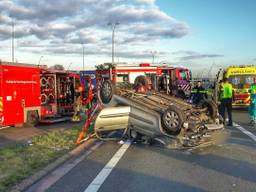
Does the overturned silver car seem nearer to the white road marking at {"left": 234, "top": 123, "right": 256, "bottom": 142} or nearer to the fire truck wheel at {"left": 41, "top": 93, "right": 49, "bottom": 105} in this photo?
the white road marking at {"left": 234, "top": 123, "right": 256, "bottom": 142}

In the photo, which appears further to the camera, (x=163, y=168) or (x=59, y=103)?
(x=59, y=103)

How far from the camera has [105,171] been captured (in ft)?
25.4

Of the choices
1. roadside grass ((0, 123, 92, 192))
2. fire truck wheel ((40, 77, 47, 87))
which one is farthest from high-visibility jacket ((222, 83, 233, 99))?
fire truck wheel ((40, 77, 47, 87))

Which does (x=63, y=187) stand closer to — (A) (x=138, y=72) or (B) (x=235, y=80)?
(A) (x=138, y=72)

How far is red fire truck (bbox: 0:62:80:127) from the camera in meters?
15.2

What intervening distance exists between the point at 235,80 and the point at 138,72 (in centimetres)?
536

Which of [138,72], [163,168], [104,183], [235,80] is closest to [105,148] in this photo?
[163,168]

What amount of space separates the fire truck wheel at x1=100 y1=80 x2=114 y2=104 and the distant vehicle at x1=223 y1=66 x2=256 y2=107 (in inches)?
485

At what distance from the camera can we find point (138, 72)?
22531mm

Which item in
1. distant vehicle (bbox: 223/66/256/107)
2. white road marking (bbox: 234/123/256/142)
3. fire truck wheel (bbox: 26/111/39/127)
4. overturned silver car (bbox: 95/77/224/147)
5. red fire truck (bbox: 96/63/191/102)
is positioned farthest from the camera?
distant vehicle (bbox: 223/66/256/107)

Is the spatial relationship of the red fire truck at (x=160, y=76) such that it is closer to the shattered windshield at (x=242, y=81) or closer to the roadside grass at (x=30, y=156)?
the shattered windshield at (x=242, y=81)

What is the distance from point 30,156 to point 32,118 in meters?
8.24

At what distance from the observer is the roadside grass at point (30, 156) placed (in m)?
7.05

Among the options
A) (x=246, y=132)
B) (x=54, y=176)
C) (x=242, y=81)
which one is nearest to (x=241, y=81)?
(x=242, y=81)
